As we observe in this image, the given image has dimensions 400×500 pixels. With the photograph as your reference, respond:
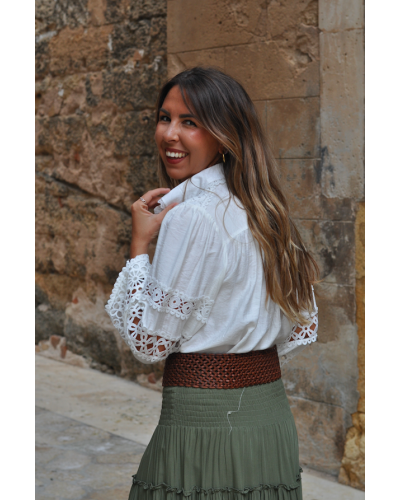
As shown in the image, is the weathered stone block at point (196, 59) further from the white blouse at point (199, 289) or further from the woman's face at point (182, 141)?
the white blouse at point (199, 289)

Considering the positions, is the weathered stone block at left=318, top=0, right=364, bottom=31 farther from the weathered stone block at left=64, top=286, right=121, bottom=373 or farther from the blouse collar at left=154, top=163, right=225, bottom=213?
the weathered stone block at left=64, top=286, right=121, bottom=373

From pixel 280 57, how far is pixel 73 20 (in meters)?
2.64

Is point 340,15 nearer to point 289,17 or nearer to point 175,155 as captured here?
point 289,17

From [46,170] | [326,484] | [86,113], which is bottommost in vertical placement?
[326,484]

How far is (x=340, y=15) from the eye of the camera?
351cm

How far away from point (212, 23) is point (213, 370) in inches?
112

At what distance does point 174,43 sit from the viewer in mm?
4289

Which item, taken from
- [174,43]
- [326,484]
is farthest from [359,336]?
[174,43]

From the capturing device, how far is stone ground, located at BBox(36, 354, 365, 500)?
3502 millimetres

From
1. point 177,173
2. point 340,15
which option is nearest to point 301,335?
point 177,173

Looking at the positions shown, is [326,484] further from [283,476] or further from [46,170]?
[46,170]

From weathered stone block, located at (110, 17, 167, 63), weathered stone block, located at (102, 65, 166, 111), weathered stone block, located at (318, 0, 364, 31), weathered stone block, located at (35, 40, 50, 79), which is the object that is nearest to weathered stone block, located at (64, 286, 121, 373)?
weathered stone block, located at (102, 65, 166, 111)

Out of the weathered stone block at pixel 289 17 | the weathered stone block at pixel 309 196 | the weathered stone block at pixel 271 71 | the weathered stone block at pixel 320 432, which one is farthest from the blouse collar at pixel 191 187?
the weathered stone block at pixel 320 432

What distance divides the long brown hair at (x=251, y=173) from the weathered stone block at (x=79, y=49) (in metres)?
3.77
